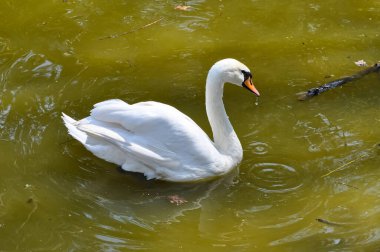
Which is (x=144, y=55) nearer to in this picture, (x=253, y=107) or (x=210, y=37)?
(x=210, y=37)

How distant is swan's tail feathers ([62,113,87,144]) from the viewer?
5.55 metres

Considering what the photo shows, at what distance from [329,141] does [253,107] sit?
0.83 metres

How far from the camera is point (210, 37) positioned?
303 inches

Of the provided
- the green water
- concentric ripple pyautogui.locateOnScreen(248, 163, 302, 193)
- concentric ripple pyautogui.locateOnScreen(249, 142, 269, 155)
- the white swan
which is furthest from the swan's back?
concentric ripple pyautogui.locateOnScreen(249, 142, 269, 155)

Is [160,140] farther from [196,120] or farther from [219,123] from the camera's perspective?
[196,120]

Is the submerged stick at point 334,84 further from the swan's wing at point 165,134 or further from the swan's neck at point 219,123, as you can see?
the swan's wing at point 165,134

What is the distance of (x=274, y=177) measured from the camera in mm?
5402

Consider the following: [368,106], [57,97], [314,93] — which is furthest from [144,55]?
[368,106]

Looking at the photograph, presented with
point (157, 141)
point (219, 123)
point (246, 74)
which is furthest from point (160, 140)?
point (246, 74)

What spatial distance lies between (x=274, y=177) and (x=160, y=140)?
92 cm

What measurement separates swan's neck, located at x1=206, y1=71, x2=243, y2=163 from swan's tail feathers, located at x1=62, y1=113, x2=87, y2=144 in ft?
3.36

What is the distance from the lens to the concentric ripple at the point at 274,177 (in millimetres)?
5273

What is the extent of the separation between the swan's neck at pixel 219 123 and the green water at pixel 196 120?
0.57 ft

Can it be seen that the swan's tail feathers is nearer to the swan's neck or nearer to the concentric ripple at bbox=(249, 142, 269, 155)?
the swan's neck
